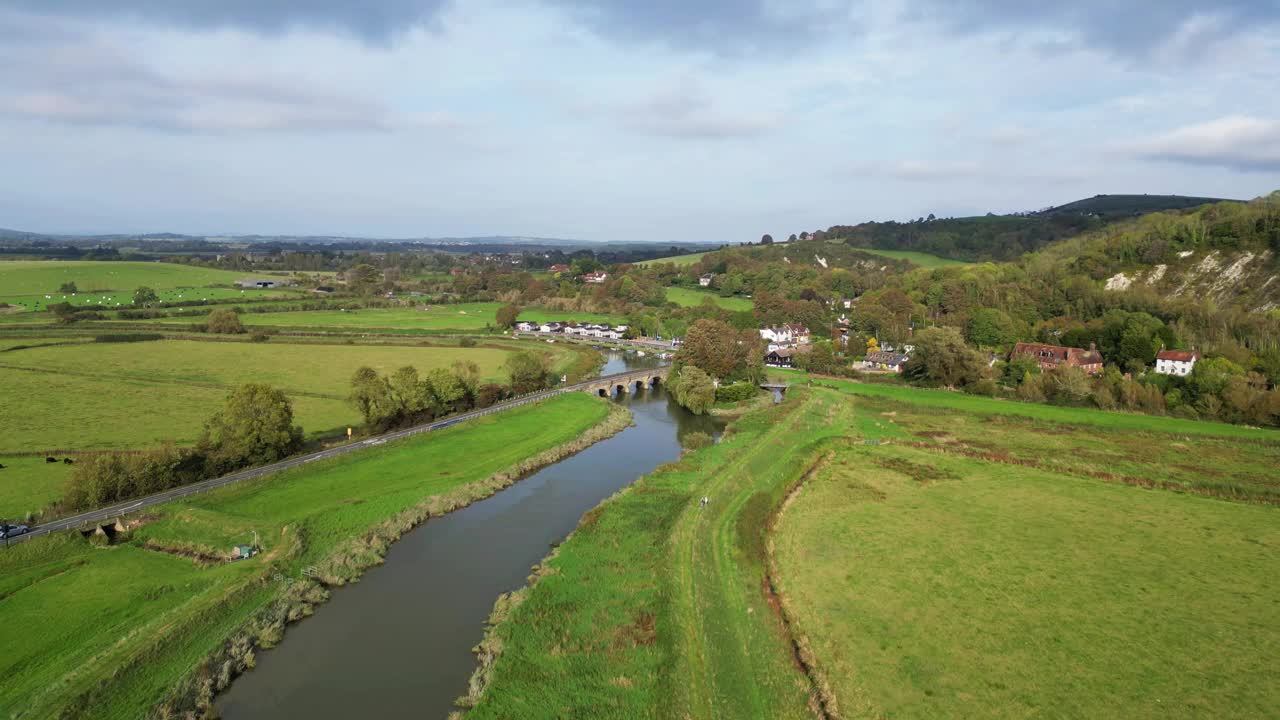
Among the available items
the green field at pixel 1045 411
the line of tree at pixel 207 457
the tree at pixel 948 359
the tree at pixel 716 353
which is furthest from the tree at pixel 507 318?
the line of tree at pixel 207 457

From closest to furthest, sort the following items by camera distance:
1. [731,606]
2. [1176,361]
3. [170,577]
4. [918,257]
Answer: [731,606] → [170,577] → [1176,361] → [918,257]

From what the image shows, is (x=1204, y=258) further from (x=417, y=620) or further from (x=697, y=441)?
(x=417, y=620)

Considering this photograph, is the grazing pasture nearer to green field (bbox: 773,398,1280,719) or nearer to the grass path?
green field (bbox: 773,398,1280,719)

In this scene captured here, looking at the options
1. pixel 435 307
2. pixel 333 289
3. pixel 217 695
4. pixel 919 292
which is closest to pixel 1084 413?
pixel 919 292

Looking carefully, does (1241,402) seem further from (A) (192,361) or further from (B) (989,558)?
(A) (192,361)

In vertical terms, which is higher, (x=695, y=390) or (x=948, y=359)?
(x=948, y=359)

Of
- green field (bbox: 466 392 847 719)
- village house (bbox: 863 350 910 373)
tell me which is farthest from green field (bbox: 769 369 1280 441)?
green field (bbox: 466 392 847 719)

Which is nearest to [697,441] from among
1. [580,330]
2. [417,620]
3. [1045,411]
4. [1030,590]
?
[1030,590]
